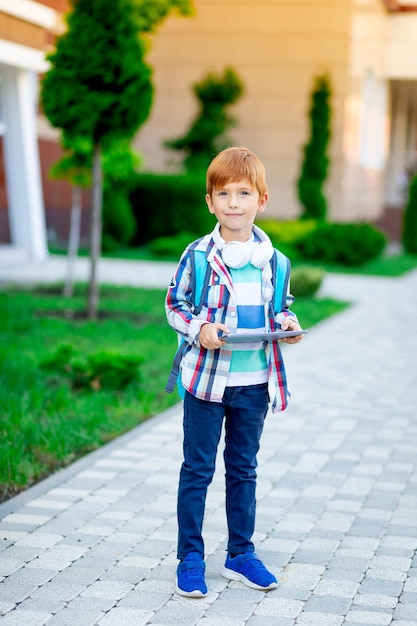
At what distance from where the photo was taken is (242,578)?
12.7ft

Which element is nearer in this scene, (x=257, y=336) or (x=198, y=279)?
(x=257, y=336)

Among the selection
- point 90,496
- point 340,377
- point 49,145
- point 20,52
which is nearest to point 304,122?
point 49,145

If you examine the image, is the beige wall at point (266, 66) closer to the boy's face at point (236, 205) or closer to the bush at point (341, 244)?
the bush at point (341, 244)

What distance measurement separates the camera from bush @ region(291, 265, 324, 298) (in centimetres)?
1323

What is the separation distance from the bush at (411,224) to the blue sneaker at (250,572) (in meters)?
19.5

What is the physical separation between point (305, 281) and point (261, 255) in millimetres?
9555

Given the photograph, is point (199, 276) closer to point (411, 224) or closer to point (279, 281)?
point (279, 281)

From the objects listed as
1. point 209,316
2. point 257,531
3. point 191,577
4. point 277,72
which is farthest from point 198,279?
point 277,72

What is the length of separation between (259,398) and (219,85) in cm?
1877

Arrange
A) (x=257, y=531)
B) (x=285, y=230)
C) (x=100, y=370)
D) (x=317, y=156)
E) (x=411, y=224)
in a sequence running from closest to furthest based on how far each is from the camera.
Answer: (x=257, y=531), (x=100, y=370), (x=285, y=230), (x=317, y=156), (x=411, y=224)

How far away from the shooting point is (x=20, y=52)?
13.5 metres

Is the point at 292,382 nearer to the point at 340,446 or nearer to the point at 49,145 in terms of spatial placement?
the point at 340,446

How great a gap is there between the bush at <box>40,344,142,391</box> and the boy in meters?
3.34

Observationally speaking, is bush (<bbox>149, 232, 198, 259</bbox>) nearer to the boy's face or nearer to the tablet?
the boy's face
